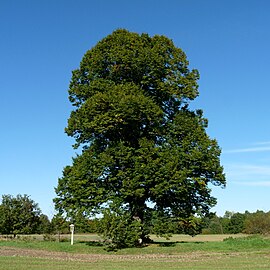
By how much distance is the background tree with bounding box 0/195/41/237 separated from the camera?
47.2m

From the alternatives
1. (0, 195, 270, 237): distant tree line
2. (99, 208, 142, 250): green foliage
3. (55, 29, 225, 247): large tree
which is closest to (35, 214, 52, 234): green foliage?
(0, 195, 270, 237): distant tree line

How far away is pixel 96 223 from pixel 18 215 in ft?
73.4

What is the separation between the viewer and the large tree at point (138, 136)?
28.3m

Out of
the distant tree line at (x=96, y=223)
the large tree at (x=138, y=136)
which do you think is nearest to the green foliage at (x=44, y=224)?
the distant tree line at (x=96, y=223)

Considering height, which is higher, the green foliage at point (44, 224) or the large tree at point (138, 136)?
the large tree at point (138, 136)

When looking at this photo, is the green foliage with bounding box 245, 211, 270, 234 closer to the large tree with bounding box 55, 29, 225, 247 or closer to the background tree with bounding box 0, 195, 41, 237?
the background tree with bounding box 0, 195, 41, 237

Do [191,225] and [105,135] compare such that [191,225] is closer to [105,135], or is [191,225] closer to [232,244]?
[232,244]

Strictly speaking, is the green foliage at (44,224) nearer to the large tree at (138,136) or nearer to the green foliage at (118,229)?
the large tree at (138,136)

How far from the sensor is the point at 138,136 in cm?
3072

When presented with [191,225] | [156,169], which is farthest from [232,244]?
[156,169]

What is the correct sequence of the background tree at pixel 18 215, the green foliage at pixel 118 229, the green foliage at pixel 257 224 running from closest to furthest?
the green foliage at pixel 118 229
the background tree at pixel 18 215
the green foliage at pixel 257 224

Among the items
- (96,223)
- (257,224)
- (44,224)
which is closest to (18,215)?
(44,224)

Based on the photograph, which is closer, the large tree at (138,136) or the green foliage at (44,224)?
the large tree at (138,136)

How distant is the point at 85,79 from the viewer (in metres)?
31.9
